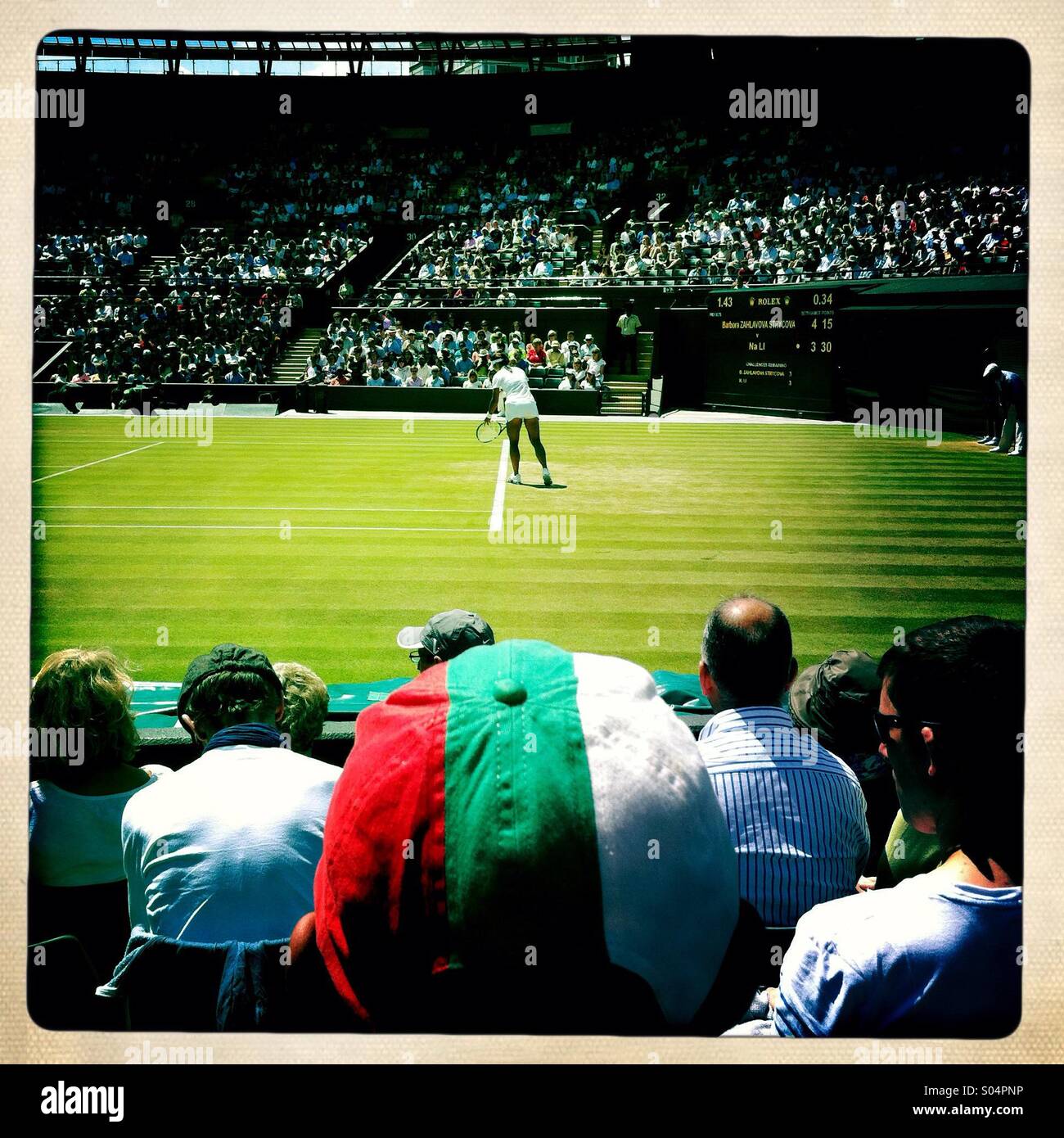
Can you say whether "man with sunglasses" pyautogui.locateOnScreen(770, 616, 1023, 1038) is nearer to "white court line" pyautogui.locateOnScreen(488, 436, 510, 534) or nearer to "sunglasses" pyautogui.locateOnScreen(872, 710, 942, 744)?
"sunglasses" pyautogui.locateOnScreen(872, 710, 942, 744)

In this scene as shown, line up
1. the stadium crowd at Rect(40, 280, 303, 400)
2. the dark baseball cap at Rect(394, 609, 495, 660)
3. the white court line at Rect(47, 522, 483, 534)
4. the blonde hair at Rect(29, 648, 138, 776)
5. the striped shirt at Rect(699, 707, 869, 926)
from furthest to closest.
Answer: the stadium crowd at Rect(40, 280, 303, 400) < the white court line at Rect(47, 522, 483, 534) < the dark baseball cap at Rect(394, 609, 495, 660) < the blonde hair at Rect(29, 648, 138, 776) < the striped shirt at Rect(699, 707, 869, 926)

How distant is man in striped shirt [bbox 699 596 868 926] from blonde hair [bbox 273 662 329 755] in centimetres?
129

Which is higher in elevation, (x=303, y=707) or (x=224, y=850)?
(x=303, y=707)

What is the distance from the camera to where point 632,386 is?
26969mm

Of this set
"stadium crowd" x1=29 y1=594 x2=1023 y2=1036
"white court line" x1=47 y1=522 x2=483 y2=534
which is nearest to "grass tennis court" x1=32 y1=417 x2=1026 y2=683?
"white court line" x1=47 y1=522 x2=483 y2=534

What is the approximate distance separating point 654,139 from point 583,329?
10866 millimetres

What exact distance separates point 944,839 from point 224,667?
1842mm

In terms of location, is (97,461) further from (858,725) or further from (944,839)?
(944,839)

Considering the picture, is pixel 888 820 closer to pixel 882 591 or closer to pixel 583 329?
pixel 882 591

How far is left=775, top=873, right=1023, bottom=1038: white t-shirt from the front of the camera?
7.15 feet

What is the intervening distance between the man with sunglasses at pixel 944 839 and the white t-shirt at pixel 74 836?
1805mm

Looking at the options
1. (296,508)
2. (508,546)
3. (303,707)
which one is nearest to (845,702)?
(303,707)
